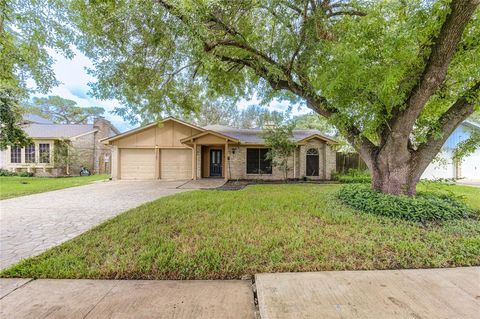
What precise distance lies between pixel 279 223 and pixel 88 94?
6503 mm

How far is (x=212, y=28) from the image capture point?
5855 mm

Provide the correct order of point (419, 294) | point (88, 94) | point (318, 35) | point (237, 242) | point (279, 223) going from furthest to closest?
point (88, 94), point (318, 35), point (279, 223), point (237, 242), point (419, 294)

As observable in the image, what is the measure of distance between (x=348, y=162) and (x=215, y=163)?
8.85 meters

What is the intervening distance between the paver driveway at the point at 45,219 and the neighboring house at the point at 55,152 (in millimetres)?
11048

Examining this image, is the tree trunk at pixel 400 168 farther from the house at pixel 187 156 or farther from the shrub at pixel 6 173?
the shrub at pixel 6 173

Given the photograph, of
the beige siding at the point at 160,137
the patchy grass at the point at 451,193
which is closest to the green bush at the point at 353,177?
the patchy grass at the point at 451,193

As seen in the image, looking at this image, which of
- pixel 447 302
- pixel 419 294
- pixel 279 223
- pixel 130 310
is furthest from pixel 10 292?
pixel 447 302

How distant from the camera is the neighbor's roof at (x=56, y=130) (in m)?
17.7

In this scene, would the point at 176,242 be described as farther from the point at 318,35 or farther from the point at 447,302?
the point at 318,35

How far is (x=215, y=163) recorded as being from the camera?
15461 mm

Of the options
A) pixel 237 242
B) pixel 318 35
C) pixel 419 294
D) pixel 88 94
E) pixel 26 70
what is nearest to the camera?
pixel 419 294

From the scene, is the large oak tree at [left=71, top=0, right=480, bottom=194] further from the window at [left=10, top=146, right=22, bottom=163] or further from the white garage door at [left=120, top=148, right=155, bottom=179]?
the window at [left=10, top=146, right=22, bottom=163]

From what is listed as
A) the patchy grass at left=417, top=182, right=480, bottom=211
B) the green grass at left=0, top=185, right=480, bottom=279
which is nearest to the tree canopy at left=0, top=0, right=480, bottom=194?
the patchy grass at left=417, top=182, right=480, bottom=211

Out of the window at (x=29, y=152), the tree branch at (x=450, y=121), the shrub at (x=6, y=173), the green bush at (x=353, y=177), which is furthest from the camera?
the window at (x=29, y=152)
